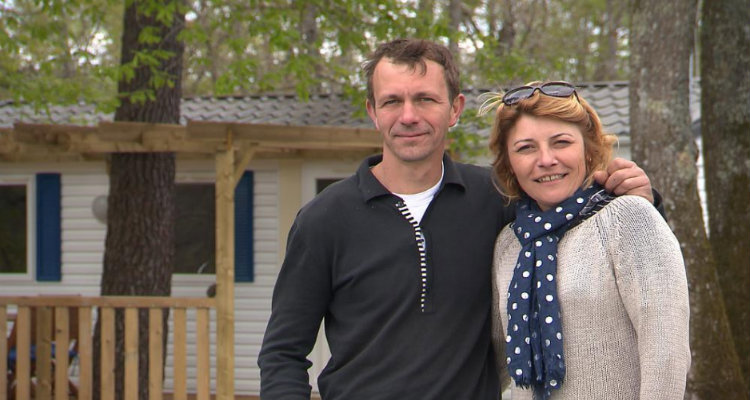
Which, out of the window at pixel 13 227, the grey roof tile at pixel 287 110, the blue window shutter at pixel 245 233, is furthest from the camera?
the window at pixel 13 227

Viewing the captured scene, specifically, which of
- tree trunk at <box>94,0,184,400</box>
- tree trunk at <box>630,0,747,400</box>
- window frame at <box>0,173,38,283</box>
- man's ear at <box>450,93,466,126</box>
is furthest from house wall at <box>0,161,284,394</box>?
man's ear at <box>450,93,466,126</box>

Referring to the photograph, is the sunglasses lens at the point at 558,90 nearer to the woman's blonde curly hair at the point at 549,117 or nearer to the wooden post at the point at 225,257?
the woman's blonde curly hair at the point at 549,117

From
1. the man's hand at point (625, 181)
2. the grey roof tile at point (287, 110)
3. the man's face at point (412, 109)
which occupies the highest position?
the grey roof tile at point (287, 110)

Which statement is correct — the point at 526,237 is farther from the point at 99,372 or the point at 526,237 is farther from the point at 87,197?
the point at 87,197

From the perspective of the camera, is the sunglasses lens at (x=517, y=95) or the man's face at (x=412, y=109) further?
the man's face at (x=412, y=109)

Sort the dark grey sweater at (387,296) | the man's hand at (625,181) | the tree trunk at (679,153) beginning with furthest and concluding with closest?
1. the tree trunk at (679,153)
2. the dark grey sweater at (387,296)
3. the man's hand at (625,181)

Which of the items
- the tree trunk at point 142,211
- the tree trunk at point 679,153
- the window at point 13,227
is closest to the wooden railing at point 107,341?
the tree trunk at point 142,211

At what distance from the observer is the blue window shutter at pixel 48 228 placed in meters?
11.6

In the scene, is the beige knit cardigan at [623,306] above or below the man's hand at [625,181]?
below

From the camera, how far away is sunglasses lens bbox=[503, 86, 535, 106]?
8.93 ft

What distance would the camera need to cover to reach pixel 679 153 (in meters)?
6.37

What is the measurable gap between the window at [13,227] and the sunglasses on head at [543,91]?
10023 mm

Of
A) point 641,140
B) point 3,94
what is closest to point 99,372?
point 641,140

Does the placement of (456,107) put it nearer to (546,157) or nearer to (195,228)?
(546,157)
